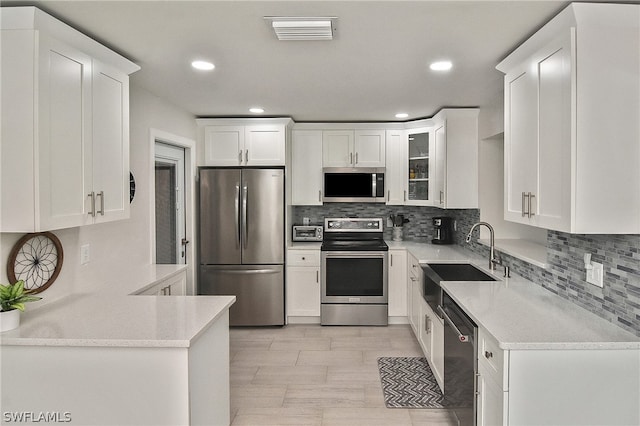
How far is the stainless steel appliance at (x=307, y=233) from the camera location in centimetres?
502

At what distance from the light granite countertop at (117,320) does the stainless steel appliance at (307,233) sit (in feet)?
8.34

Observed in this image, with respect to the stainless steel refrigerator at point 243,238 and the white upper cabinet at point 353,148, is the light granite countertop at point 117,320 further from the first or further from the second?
the white upper cabinet at point 353,148

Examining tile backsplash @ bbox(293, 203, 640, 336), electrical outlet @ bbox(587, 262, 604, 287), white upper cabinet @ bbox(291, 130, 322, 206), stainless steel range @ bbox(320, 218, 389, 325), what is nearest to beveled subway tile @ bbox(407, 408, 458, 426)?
tile backsplash @ bbox(293, 203, 640, 336)

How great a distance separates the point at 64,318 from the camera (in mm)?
2039

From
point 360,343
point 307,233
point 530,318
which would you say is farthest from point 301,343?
point 530,318

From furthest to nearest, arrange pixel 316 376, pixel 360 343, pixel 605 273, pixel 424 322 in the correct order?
pixel 360 343
pixel 424 322
pixel 316 376
pixel 605 273

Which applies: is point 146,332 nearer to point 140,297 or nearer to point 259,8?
point 140,297

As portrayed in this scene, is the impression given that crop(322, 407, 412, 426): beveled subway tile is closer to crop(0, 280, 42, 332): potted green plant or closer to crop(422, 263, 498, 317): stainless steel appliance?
crop(422, 263, 498, 317): stainless steel appliance

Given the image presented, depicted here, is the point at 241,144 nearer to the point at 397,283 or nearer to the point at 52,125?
the point at 397,283

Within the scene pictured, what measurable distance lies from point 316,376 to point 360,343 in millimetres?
857

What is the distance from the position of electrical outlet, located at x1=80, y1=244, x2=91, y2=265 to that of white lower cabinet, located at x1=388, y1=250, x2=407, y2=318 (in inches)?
118

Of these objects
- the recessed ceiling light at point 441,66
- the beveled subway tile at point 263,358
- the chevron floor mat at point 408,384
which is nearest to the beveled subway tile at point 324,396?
the chevron floor mat at point 408,384

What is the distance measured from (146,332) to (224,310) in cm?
52

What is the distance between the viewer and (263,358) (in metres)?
3.79
